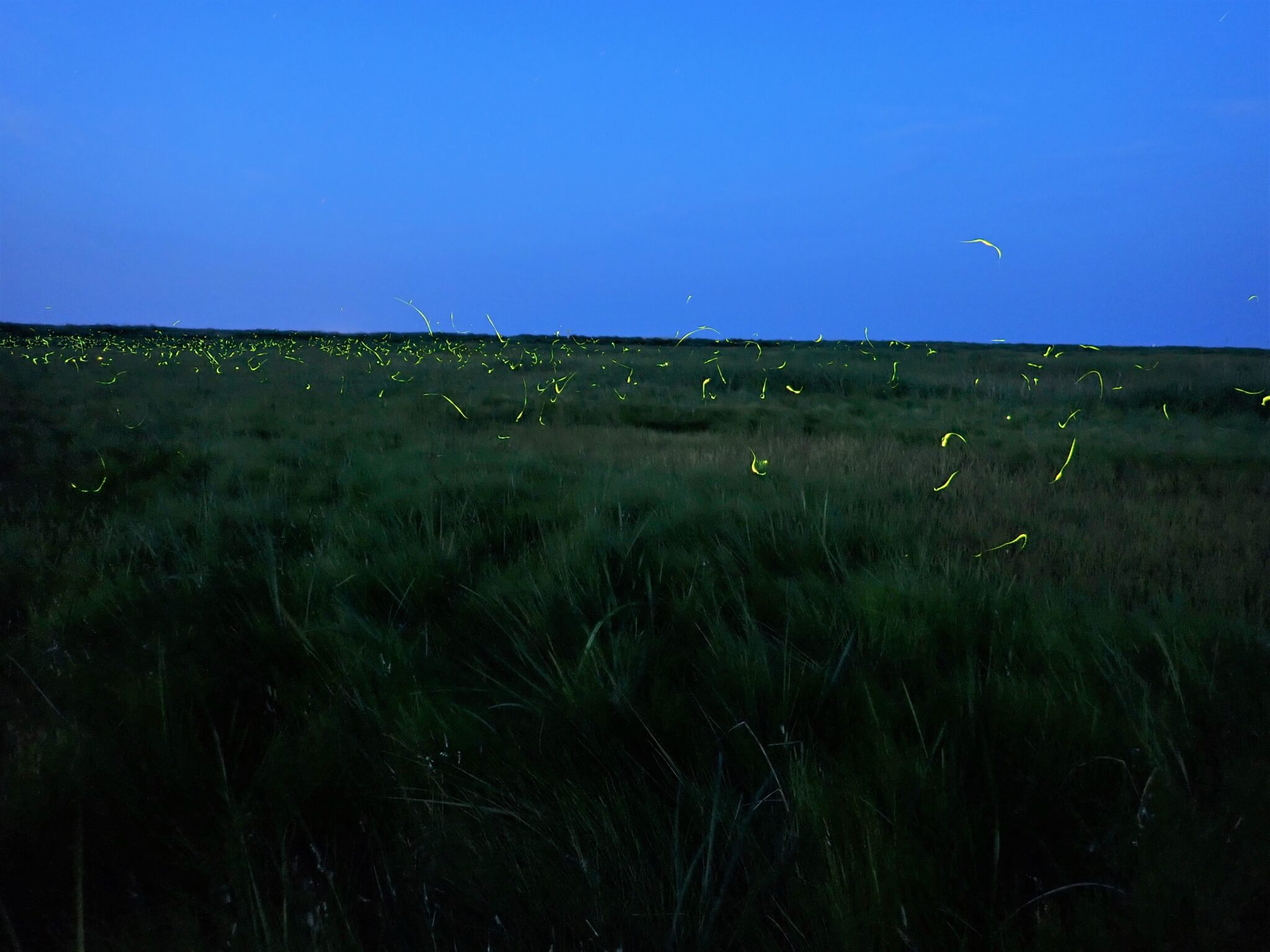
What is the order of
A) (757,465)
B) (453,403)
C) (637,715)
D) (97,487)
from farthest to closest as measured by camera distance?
(453,403) → (757,465) → (97,487) → (637,715)

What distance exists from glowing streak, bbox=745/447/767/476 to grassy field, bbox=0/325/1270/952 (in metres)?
0.28

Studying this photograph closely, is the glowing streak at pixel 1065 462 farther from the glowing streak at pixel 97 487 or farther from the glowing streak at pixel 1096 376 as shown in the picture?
the glowing streak at pixel 97 487

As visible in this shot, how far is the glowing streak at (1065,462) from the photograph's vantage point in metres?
4.37

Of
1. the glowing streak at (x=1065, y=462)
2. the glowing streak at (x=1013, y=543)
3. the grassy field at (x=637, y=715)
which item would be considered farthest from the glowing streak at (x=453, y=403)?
the glowing streak at (x=1013, y=543)

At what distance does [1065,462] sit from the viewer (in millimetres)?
4891

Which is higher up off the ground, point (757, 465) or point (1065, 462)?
point (1065, 462)

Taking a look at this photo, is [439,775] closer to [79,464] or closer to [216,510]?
[216,510]

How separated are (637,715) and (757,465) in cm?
319

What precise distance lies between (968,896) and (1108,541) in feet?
7.53

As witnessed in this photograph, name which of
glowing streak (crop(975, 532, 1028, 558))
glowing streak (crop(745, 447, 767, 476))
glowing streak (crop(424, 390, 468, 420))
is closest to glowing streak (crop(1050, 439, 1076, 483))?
glowing streak (crop(975, 532, 1028, 558))

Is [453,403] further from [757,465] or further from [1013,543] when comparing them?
[1013,543]

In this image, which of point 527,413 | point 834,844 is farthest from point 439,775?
point 527,413

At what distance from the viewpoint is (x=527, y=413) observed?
798 centimetres

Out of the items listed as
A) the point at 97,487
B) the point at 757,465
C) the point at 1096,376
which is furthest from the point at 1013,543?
the point at 1096,376
